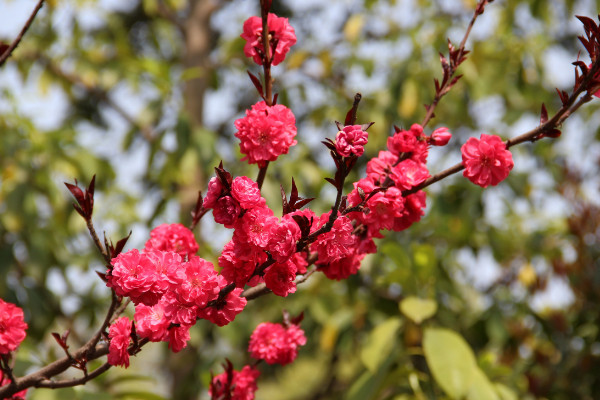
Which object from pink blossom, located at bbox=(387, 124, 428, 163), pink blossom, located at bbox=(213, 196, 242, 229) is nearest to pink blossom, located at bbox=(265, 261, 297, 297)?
pink blossom, located at bbox=(213, 196, 242, 229)

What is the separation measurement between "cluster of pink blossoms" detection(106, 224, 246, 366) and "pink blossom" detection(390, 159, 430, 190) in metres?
0.36

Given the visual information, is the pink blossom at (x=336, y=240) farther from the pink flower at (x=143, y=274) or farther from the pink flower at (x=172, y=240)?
the pink flower at (x=172, y=240)

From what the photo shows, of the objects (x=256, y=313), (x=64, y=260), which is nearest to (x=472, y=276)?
(x=256, y=313)

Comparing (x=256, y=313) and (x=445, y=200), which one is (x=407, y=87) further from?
(x=256, y=313)

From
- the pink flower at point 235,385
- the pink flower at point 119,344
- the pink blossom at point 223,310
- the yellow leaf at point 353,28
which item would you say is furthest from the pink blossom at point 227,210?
the yellow leaf at point 353,28

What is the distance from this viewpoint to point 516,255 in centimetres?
374

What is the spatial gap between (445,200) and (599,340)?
0.99m

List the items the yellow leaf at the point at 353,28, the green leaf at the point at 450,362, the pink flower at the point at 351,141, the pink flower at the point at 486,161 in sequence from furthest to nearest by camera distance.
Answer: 1. the yellow leaf at the point at 353,28
2. the green leaf at the point at 450,362
3. the pink flower at the point at 486,161
4. the pink flower at the point at 351,141

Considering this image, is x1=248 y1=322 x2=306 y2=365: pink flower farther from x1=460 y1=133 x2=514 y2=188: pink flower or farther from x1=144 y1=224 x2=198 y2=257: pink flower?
x1=460 y1=133 x2=514 y2=188: pink flower

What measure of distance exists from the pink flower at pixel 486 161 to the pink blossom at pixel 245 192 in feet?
1.42

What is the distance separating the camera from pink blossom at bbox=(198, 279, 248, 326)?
3.31 ft

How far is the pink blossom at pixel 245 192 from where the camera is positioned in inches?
37.6

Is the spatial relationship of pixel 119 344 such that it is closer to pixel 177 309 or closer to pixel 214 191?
pixel 177 309

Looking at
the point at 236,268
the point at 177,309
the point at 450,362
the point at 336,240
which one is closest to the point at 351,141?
the point at 336,240
